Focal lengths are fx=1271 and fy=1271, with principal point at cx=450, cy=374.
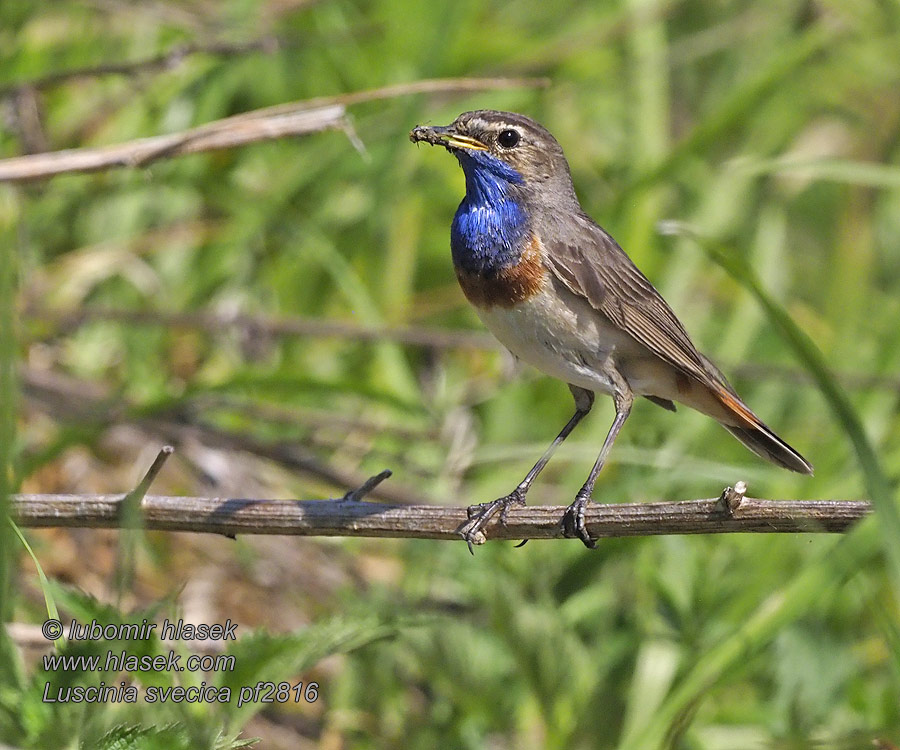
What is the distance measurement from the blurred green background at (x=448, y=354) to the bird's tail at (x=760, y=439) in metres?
0.23

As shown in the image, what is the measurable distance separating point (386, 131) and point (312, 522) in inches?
136

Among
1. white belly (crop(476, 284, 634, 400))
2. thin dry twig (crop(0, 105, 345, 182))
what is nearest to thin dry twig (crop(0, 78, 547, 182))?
thin dry twig (crop(0, 105, 345, 182))

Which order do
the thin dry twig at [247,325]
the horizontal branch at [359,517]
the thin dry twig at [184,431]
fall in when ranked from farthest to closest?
the thin dry twig at [247,325], the thin dry twig at [184,431], the horizontal branch at [359,517]

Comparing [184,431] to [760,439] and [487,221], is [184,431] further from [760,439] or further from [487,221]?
[760,439]

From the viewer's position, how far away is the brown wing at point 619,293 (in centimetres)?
399

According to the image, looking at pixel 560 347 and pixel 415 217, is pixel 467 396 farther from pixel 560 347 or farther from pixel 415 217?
pixel 560 347

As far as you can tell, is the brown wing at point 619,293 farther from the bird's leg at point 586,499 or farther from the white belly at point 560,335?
the bird's leg at point 586,499

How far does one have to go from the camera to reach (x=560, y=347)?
12.8 feet

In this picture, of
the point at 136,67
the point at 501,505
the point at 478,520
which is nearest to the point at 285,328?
the point at 136,67

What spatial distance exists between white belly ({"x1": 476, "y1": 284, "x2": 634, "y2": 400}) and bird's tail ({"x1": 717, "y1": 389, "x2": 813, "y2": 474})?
0.41 m

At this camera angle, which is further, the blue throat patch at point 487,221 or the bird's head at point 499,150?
the bird's head at point 499,150

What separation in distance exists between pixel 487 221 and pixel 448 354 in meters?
2.38

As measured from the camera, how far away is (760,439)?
13.6 ft

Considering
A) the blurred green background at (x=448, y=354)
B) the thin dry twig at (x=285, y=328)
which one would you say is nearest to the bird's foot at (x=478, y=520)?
the blurred green background at (x=448, y=354)
